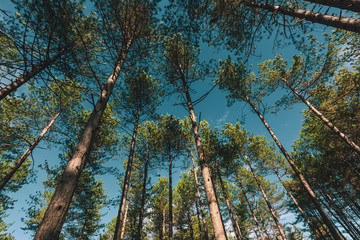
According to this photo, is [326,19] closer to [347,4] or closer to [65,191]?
[347,4]

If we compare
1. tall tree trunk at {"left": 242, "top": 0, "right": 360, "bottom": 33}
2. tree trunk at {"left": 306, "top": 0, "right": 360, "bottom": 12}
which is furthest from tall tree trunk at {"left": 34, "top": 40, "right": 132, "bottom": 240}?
tree trunk at {"left": 306, "top": 0, "right": 360, "bottom": 12}

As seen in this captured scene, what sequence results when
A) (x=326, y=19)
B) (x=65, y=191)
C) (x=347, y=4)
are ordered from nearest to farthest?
(x=65, y=191) → (x=347, y=4) → (x=326, y=19)

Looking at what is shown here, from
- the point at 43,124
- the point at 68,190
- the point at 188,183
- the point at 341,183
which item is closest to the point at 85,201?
the point at 43,124

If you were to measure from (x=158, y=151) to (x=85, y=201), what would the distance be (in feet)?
27.2

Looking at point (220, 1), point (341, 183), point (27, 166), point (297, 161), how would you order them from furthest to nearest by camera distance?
point (297, 161) < point (341, 183) < point (27, 166) < point (220, 1)

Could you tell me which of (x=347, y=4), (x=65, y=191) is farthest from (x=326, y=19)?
(x=65, y=191)

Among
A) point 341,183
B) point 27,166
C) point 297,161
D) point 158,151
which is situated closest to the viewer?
point 27,166

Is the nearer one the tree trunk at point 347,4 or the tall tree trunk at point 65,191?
the tall tree trunk at point 65,191

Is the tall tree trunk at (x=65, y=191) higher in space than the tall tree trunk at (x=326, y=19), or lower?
lower

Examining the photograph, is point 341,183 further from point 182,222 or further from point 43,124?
point 43,124

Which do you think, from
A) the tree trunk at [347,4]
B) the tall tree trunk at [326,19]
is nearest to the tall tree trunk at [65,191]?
the tall tree trunk at [326,19]

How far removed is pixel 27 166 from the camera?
40.5 ft

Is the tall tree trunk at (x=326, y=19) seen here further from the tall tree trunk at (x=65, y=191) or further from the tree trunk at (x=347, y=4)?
the tall tree trunk at (x=65, y=191)

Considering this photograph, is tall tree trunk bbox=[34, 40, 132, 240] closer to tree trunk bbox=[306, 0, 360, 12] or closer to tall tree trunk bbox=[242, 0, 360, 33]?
tall tree trunk bbox=[242, 0, 360, 33]
